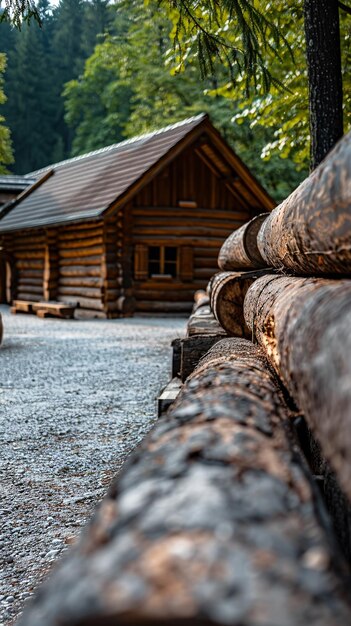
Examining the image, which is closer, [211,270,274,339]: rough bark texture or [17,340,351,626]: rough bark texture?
[17,340,351,626]: rough bark texture

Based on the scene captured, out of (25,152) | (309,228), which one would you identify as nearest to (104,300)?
(309,228)

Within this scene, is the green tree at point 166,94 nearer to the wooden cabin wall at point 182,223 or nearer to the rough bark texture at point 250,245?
the wooden cabin wall at point 182,223

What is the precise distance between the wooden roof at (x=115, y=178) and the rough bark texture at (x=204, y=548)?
1432 cm

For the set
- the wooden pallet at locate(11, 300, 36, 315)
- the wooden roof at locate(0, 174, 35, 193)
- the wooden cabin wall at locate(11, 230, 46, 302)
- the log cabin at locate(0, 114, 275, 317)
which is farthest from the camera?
the wooden roof at locate(0, 174, 35, 193)

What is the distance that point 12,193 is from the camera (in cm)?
2831

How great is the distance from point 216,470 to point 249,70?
6.97 metres

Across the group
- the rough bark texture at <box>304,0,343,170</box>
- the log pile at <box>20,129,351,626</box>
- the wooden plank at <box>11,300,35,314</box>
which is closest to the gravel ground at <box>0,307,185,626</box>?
the log pile at <box>20,129,351,626</box>

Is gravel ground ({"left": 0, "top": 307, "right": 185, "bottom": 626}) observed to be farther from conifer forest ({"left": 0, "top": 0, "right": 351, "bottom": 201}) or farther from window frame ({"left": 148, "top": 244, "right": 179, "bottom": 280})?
window frame ({"left": 148, "top": 244, "right": 179, "bottom": 280})

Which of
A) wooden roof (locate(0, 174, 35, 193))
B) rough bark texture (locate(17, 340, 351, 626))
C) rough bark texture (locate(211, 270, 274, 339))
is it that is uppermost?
wooden roof (locate(0, 174, 35, 193))

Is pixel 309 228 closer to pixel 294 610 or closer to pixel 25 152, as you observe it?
pixel 294 610

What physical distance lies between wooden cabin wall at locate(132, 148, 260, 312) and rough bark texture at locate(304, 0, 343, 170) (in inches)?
414

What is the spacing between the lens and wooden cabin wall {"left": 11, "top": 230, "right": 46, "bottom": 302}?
20.4 meters

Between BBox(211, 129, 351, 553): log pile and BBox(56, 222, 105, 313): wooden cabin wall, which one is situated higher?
BBox(211, 129, 351, 553): log pile

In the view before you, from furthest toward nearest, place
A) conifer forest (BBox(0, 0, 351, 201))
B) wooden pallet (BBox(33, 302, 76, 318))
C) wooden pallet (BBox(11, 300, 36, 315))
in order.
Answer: wooden pallet (BBox(11, 300, 36, 315)) → wooden pallet (BBox(33, 302, 76, 318)) → conifer forest (BBox(0, 0, 351, 201))
